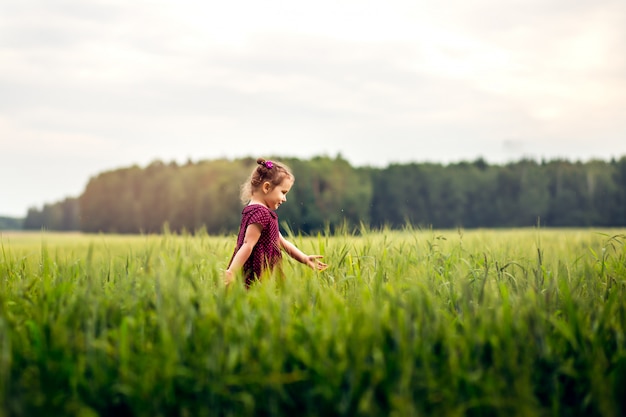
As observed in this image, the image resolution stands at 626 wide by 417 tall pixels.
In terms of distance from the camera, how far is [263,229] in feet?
13.6

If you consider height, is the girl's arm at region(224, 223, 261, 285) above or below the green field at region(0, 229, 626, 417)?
above

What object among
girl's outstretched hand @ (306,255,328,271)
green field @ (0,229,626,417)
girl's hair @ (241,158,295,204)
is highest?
girl's hair @ (241,158,295,204)

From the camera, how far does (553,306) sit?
2951mm

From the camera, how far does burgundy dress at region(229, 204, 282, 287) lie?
415cm

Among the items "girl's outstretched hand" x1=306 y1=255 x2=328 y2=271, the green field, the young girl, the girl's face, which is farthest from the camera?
the girl's face

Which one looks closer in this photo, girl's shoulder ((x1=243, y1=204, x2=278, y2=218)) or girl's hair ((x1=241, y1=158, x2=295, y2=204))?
girl's shoulder ((x1=243, y1=204, x2=278, y2=218))

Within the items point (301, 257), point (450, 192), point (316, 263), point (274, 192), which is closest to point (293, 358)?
point (316, 263)

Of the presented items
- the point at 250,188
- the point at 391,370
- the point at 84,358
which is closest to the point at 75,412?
the point at 84,358

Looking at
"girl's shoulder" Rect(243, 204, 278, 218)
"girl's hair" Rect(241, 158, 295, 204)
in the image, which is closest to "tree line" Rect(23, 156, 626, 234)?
"girl's hair" Rect(241, 158, 295, 204)

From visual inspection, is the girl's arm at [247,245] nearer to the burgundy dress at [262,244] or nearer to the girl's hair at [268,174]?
the burgundy dress at [262,244]

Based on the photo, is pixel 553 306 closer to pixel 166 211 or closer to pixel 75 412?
pixel 75 412

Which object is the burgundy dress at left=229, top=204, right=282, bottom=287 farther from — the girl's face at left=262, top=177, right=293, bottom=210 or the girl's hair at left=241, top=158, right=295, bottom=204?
the girl's hair at left=241, top=158, right=295, bottom=204

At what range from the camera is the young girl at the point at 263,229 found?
13.4 ft

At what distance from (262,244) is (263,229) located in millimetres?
119
